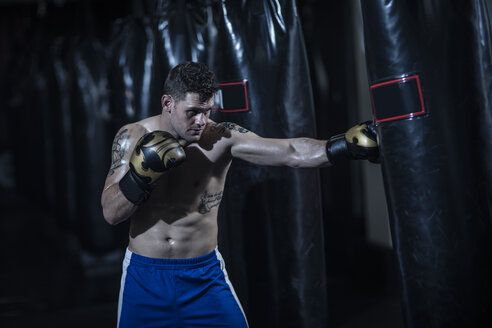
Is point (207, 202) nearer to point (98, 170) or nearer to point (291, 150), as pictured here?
point (291, 150)

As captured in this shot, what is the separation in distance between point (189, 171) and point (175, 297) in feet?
1.78

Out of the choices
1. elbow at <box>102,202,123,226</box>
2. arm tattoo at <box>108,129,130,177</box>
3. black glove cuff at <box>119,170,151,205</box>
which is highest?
arm tattoo at <box>108,129,130,177</box>

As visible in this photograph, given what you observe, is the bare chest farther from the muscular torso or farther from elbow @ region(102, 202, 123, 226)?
elbow @ region(102, 202, 123, 226)

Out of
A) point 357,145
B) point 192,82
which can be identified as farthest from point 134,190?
point 357,145

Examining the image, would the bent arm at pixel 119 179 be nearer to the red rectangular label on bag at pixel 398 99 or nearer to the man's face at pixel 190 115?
the man's face at pixel 190 115

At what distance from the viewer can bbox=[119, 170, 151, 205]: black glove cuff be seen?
1885mm

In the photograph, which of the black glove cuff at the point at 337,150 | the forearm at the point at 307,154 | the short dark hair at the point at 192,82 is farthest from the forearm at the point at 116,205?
the black glove cuff at the point at 337,150

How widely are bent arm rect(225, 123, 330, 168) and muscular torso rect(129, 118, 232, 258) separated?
0.32ft

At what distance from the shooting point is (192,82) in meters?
2.00

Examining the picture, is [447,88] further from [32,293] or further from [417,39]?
[32,293]

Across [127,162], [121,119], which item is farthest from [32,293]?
Answer: [127,162]

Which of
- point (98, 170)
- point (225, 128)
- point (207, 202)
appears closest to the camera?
point (207, 202)

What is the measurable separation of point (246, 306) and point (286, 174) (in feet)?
2.47

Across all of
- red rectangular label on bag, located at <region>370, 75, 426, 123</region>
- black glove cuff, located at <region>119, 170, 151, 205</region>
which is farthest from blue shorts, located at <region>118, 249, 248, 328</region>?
red rectangular label on bag, located at <region>370, 75, 426, 123</region>
